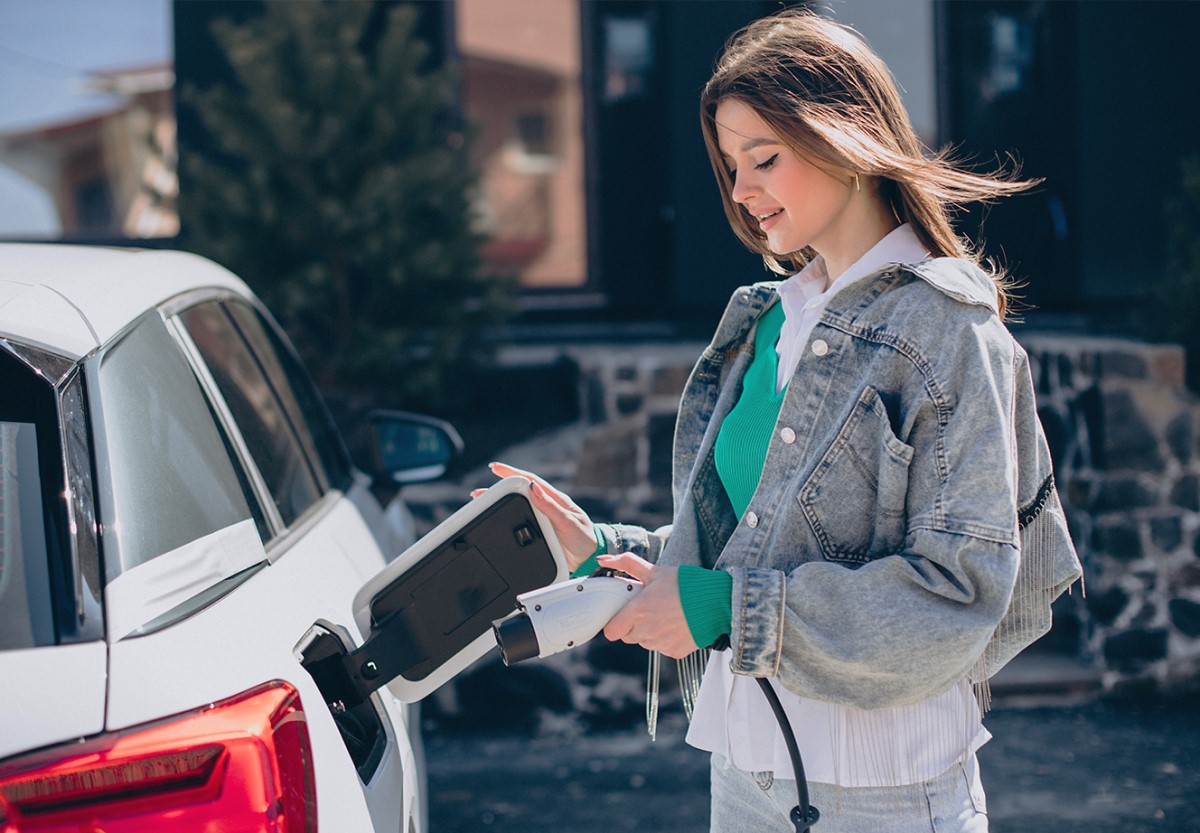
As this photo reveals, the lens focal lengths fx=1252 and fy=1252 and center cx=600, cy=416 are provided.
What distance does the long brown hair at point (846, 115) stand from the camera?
177 cm

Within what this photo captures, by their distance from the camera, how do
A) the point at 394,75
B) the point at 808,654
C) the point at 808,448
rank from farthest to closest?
the point at 394,75 → the point at 808,448 → the point at 808,654

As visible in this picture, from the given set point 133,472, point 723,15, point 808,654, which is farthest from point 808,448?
point 723,15

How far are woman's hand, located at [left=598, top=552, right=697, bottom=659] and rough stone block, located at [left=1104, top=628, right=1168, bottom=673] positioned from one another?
13.0 ft

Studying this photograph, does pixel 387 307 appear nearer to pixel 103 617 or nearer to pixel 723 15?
pixel 723 15

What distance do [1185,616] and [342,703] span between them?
4.29 meters

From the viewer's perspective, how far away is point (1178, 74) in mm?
6395

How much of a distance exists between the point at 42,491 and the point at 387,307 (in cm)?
402

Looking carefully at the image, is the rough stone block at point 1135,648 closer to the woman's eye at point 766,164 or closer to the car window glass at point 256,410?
the car window glass at point 256,410

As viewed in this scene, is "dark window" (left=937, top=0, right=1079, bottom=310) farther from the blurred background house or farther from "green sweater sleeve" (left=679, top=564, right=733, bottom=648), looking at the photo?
"green sweater sleeve" (left=679, top=564, right=733, bottom=648)

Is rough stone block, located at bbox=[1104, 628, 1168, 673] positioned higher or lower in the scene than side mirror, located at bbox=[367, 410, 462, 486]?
lower

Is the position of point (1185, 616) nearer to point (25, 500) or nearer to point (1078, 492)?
point (1078, 492)

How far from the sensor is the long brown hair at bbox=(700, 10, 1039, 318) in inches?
69.6

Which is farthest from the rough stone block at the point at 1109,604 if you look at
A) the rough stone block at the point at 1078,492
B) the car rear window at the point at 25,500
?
the car rear window at the point at 25,500

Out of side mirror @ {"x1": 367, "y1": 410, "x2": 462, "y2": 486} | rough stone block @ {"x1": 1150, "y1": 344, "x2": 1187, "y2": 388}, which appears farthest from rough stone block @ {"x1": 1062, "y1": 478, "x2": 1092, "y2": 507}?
side mirror @ {"x1": 367, "y1": 410, "x2": 462, "y2": 486}
